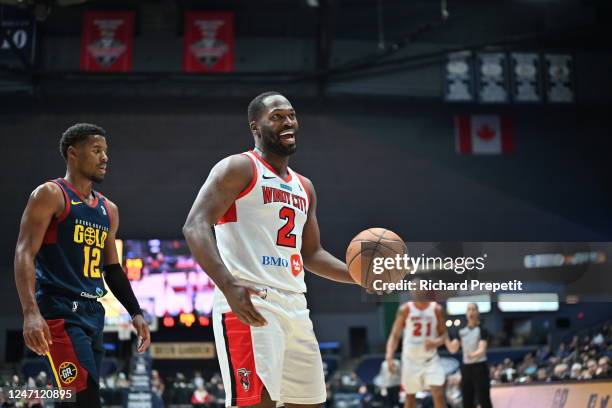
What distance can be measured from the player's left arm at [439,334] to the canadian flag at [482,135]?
746 cm

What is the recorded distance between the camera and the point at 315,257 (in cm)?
410

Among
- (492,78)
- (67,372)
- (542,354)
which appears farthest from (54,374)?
(542,354)

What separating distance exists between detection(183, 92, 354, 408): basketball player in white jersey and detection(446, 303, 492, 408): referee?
6.29 metres

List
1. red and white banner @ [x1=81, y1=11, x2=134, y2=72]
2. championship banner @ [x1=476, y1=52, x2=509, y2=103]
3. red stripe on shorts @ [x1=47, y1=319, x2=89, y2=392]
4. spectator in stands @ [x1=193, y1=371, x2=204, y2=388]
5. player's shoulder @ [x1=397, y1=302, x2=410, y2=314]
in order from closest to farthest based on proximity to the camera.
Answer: red stripe on shorts @ [x1=47, y1=319, x2=89, y2=392], player's shoulder @ [x1=397, y1=302, x2=410, y2=314], spectator in stands @ [x1=193, y1=371, x2=204, y2=388], red and white banner @ [x1=81, y1=11, x2=134, y2=72], championship banner @ [x1=476, y1=52, x2=509, y2=103]

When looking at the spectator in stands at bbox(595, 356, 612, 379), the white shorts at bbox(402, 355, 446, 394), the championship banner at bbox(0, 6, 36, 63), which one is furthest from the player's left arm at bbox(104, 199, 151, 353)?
the championship banner at bbox(0, 6, 36, 63)

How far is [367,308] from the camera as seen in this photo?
53.5 ft

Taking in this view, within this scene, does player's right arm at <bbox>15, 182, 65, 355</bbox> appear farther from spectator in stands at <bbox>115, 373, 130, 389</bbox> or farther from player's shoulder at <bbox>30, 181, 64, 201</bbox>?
spectator in stands at <bbox>115, 373, 130, 389</bbox>

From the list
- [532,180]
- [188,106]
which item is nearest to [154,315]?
[188,106]

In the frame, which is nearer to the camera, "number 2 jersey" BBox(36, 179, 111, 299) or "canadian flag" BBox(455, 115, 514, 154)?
"number 2 jersey" BBox(36, 179, 111, 299)

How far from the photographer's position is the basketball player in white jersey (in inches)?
129

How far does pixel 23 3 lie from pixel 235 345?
33.3 ft

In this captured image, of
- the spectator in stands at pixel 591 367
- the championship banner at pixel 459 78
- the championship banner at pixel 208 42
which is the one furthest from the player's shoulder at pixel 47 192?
the championship banner at pixel 459 78

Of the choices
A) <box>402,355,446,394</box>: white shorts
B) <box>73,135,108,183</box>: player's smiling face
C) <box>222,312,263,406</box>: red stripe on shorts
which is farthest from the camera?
<box>402,355,446,394</box>: white shorts

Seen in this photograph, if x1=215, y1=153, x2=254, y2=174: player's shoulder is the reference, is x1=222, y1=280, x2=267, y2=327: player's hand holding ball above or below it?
below
